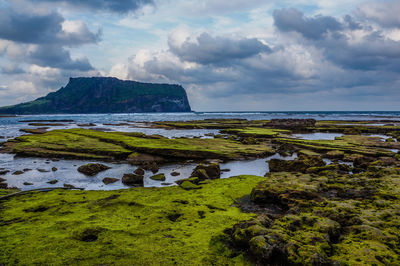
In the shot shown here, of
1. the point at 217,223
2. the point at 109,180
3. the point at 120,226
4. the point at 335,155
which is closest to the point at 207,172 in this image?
the point at 109,180

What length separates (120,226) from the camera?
11.6 metres

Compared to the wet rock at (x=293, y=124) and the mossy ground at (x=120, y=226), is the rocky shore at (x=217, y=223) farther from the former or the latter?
the wet rock at (x=293, y=124)

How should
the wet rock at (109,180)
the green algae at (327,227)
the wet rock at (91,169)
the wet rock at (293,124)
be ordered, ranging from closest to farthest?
the green algae at (327,227)
the wet rock at (109,180)
the wet rock at (91,169)
the wet rock at (293,124)

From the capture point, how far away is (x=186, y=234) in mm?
10898

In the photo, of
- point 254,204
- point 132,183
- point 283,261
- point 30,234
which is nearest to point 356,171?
point 254,204

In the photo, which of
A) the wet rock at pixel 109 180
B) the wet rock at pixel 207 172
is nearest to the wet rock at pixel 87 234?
the wet rock at pixel 109 180

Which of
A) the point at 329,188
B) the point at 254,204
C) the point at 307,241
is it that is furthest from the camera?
the point at 329,188

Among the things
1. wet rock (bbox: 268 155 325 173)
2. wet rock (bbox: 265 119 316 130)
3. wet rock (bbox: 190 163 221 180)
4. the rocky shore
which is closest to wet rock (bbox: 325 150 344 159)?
wet rock (bbox: 268 155 325 173)

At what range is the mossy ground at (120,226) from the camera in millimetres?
8945

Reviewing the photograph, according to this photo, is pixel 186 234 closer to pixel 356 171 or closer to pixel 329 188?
pixel 329 188

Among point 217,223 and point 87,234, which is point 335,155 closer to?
point 217,223

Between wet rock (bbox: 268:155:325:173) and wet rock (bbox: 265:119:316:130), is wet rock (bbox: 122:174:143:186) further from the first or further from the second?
wet rock (bbox: 265:119:316:130)

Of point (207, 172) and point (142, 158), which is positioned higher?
point (207, 172)

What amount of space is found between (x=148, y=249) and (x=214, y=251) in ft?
8.47
